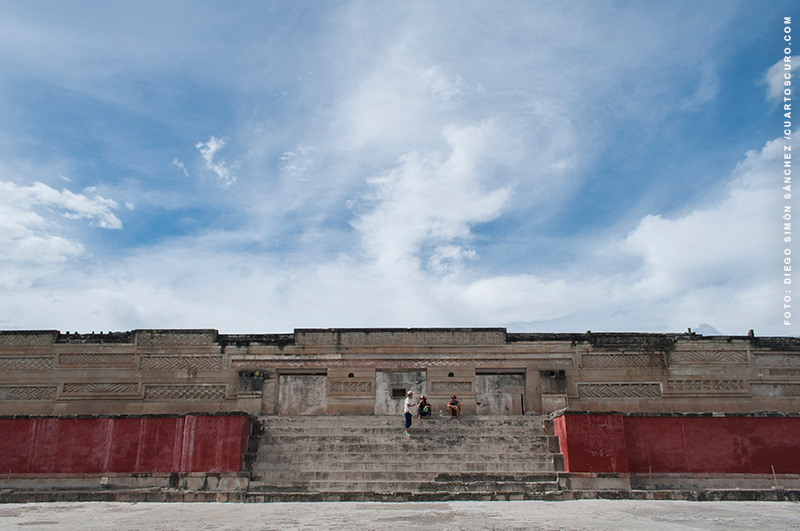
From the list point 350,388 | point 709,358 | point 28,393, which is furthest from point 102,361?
point 709,358

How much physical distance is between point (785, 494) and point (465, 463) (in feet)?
16.5

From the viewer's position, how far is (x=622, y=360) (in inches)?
620

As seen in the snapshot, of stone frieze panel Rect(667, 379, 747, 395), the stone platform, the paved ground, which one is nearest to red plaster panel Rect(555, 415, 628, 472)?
the stone platform

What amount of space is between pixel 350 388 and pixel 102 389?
6832 millimetres

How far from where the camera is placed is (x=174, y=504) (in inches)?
345

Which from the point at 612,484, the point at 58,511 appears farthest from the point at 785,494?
the point at 58,511

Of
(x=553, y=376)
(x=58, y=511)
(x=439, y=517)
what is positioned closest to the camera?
(x=439, y=517)

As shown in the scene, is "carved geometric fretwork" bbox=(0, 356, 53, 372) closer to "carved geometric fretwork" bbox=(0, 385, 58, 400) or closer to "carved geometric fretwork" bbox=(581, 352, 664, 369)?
"carved geometric fretwork" bbox=(0, 385, 58, 400)

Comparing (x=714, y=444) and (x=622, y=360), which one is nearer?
(x=714, y=444)

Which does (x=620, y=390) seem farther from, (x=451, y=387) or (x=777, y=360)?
(x=451, y=387)

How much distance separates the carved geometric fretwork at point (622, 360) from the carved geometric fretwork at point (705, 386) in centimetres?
63

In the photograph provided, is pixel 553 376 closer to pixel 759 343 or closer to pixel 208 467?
pixel 759 343

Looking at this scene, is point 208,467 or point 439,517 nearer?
point 439,517

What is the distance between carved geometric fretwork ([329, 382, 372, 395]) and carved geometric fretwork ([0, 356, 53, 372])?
797 cm
